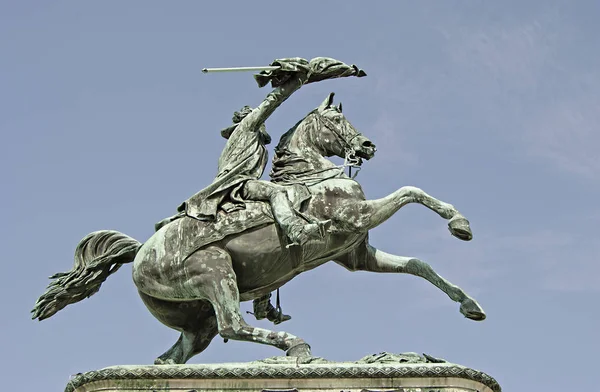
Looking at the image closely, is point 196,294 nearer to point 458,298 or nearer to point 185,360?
point 185,360

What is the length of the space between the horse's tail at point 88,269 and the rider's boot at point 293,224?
6.50ft

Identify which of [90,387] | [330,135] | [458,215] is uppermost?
[330,135]

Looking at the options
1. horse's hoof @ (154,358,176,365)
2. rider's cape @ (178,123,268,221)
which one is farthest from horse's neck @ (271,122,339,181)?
horse's hoof @ (154,358,176,365)

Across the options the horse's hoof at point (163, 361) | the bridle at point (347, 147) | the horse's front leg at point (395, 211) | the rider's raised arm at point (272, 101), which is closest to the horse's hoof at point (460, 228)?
the horse's front leg at point (395, 211)

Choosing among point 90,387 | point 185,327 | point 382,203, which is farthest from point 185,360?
point 382,203

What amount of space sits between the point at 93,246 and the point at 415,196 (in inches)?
162

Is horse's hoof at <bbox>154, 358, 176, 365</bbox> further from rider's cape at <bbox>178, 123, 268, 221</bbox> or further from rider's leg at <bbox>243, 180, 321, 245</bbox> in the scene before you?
rider's leg at <bbox>243, 180, 321, 245</bbox>

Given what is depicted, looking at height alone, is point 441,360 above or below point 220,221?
below

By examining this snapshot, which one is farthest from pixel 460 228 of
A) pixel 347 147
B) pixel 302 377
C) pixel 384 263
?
pixel 302 377

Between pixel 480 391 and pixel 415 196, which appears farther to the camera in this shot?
pixel 415 196

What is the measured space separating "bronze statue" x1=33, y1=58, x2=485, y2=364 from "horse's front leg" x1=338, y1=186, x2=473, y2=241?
0.04 feet

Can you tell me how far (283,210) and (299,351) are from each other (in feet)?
5.73

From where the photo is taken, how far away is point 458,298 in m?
18.6

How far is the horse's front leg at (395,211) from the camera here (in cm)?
1806
